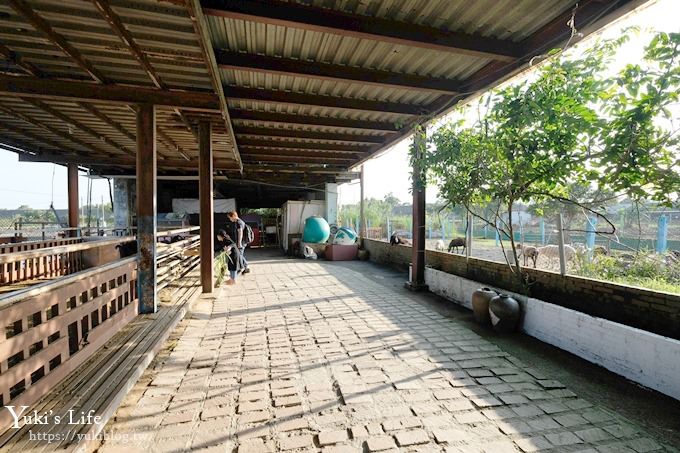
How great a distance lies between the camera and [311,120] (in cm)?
673

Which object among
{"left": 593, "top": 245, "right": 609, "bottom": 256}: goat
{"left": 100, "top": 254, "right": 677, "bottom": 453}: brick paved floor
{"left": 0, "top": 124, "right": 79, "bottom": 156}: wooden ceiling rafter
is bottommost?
{"left": 100, "top": 254, "right": 677, "bottom": 453}: brick paved floor

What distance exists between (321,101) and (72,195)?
8130mm

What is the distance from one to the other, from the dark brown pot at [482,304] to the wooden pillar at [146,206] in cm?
464

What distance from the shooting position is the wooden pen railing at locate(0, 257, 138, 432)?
212 centimetres

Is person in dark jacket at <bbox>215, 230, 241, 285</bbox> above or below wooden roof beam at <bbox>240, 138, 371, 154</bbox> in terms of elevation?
below

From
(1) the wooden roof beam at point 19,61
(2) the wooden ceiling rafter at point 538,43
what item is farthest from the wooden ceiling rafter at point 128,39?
(2) the wooden ceiling rafter at point 538,43

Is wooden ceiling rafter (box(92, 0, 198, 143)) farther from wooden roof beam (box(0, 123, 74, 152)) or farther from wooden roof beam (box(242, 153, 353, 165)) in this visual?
wooden roof beam (box(242, 153, 353, 165))

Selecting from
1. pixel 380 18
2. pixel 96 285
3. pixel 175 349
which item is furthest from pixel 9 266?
pixel 380 18

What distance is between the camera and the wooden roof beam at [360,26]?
3195 millimetres

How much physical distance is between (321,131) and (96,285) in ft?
18.8

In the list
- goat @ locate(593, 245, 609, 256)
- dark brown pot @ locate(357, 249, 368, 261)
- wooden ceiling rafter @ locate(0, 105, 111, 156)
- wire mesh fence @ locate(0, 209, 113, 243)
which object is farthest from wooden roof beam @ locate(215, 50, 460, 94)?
dark brown pot @ locate(357, 249, 368, 261)

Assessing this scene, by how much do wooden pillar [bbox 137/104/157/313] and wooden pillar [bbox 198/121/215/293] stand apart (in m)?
1.41

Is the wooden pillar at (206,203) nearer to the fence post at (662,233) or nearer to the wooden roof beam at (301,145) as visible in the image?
the wooden roof beam at (301,145)

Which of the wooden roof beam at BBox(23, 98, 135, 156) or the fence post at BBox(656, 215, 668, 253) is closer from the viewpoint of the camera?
the wooden roof beam at BBox(23, 98, 135, 156)
